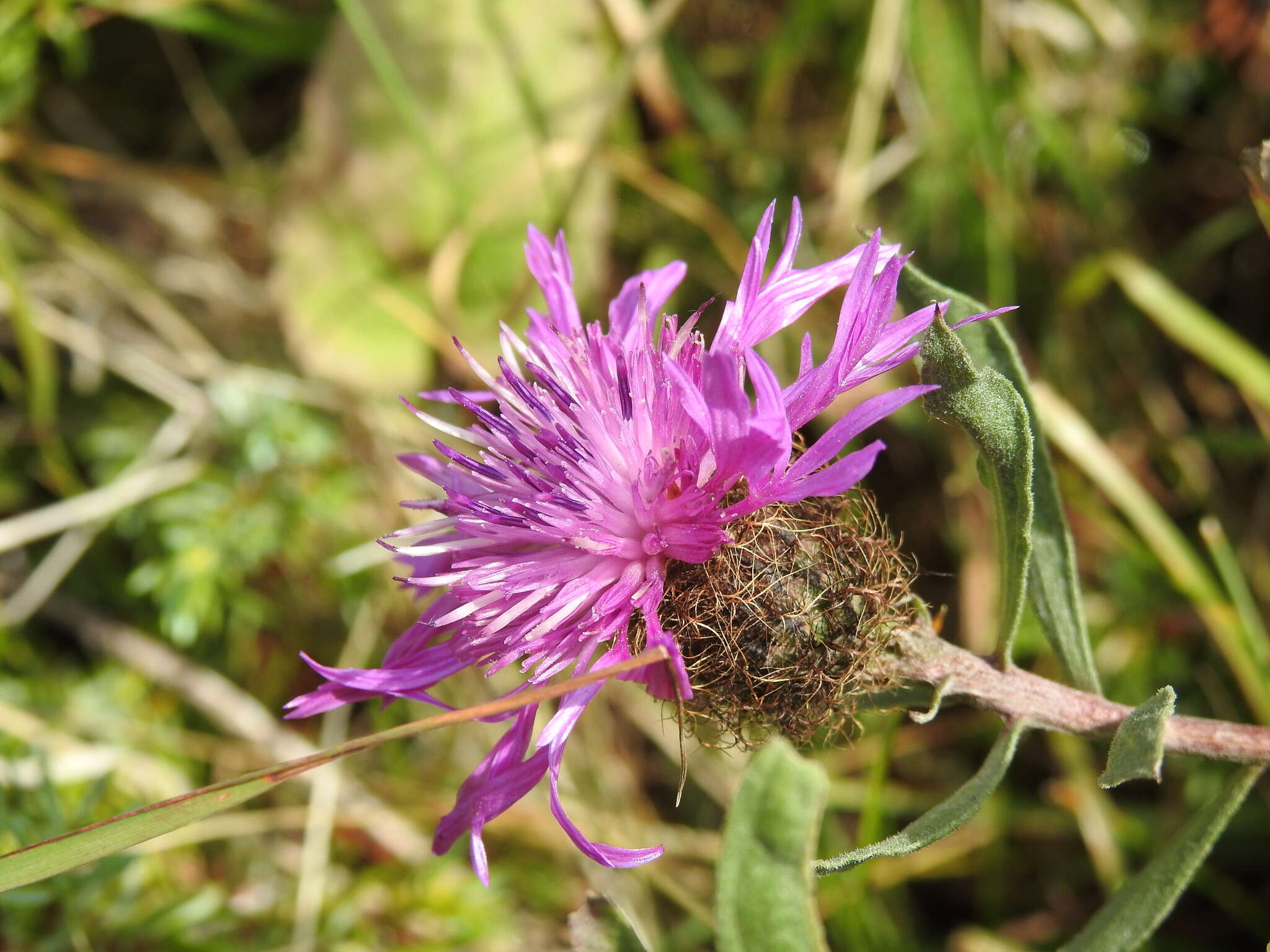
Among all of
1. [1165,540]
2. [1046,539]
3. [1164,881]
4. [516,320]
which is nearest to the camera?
[1164,881]

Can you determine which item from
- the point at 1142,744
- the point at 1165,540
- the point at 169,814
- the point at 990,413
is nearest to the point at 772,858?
the point at 1142,744

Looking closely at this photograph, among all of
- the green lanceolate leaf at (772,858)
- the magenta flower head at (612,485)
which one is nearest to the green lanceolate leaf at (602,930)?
the magenta flower head at (612,485)

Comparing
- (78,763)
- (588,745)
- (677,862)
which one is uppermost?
(78,763)

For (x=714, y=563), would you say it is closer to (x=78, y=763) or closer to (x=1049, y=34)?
(x=78, y=763)

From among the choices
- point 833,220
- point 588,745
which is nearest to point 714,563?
point 588,745

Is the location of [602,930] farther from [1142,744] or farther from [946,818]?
[1142,744]

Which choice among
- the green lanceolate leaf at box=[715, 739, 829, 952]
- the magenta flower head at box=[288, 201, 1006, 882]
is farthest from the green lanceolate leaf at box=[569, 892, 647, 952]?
the green lanceolate leaf at box=[715, 739, 829, 952]
